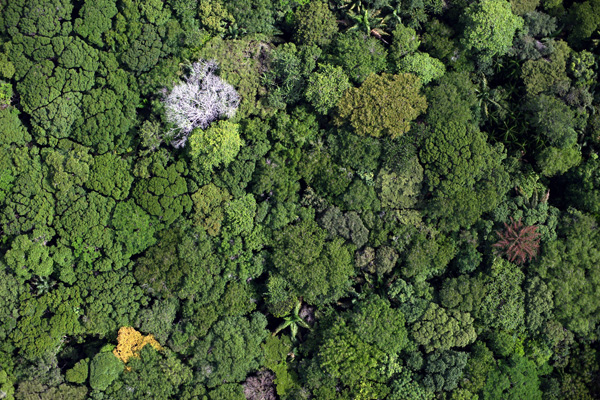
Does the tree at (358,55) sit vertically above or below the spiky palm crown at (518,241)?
above

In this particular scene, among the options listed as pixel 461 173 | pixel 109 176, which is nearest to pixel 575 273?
pixel 461 173

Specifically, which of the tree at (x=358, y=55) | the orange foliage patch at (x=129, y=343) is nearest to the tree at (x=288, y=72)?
the tree at (x=358, y=55)

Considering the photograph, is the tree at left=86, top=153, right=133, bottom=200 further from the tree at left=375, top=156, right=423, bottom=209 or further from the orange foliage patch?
the tree at left=375, top=156, right=423, bottom=209

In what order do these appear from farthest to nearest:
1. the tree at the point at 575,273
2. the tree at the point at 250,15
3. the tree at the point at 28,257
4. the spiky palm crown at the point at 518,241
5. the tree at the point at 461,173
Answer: the tree at the point at 250,15 < the tree at the point at 575,273 < the tree at the point at 461,173 < the tree at the point at 28,257 < the spiky palm crown at the point at 518,241

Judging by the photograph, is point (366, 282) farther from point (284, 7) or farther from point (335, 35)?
point (284, 7)

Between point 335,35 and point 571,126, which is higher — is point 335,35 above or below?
below

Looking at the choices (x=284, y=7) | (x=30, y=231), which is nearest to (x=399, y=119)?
(x=284, y=7)

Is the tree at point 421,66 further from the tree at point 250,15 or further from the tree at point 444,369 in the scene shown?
the tree at point 444,369
